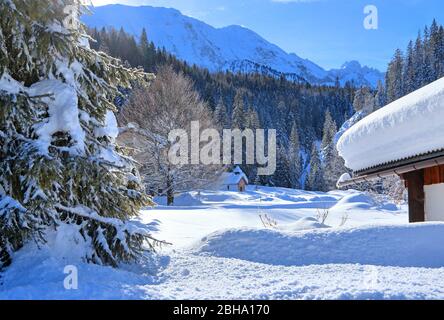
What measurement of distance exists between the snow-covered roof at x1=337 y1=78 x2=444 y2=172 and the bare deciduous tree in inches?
725

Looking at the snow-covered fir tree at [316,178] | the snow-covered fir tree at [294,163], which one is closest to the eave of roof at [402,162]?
the snow-covered fir tree at [294,163]

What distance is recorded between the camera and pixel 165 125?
2833 cm

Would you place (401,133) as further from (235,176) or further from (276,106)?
(276,106)

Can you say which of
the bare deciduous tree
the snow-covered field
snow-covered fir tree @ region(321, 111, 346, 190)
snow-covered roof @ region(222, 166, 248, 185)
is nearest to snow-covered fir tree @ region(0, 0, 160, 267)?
the snow-covered field

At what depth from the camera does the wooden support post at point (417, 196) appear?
30.7 ft

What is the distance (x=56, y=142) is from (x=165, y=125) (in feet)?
75.0

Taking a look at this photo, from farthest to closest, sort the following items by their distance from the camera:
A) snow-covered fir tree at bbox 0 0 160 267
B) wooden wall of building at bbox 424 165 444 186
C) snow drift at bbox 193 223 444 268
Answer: wooden wall of building at bbox 424 165 444 186
snow drift at bbox 193 223 444 268
snow-covered fir tree at bbox 0 0 160 267

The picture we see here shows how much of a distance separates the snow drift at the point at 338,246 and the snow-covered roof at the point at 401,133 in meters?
1.96

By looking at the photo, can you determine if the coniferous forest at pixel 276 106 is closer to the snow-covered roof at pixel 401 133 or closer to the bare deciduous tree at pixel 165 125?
the bare deciduous tree at pixel 165 125

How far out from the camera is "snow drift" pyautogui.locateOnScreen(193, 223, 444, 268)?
20.8 ft

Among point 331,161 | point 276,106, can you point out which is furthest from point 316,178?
point 276,106

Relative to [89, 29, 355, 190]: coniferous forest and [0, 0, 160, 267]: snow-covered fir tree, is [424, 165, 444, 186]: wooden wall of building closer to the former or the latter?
[0, 0, 160, 267]: snow-covered fir tree

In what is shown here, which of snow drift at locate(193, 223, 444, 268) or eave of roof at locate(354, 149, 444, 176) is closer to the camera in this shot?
snow drift at locate(193, 223, 444, 268)

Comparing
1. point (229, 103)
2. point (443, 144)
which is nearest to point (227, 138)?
point (443, 144)
